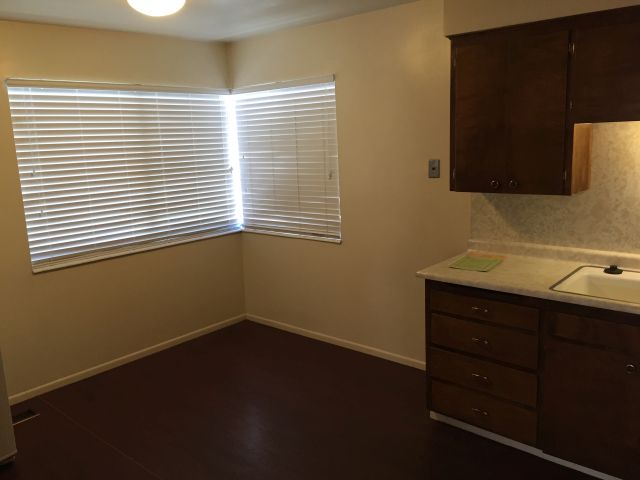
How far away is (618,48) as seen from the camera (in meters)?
2.40

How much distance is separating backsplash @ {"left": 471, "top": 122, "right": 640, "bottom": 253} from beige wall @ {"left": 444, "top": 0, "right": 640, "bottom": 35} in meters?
0.62

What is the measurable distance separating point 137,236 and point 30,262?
785 mm

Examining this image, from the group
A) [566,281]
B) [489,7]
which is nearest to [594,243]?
[566,281]

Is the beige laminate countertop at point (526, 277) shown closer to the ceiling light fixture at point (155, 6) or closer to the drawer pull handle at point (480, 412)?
the drawer pull handle at point (480, 412)

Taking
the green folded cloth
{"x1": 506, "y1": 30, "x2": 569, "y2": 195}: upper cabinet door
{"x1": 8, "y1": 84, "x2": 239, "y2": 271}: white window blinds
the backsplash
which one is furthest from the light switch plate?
{"x1": 8, "y1": 84, "x2": 239, "y2": 271}: white window blinds

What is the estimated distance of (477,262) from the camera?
3.06 m

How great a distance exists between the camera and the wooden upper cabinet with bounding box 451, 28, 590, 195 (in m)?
2.60

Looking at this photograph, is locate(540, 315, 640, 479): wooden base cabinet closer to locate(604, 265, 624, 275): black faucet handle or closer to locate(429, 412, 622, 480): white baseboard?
locate(429, 412, 622, 480): white baseboard

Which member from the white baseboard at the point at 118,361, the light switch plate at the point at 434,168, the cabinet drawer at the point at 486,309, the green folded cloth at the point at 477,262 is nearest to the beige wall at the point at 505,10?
the light switch plate at the point at 434,168

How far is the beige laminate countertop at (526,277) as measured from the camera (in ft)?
7.80

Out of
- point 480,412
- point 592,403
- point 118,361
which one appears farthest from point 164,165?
point 592,403

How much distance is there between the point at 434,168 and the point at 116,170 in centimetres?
222

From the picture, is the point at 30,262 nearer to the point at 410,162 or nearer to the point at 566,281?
the point at 410,162

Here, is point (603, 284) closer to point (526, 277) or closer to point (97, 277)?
point (526, 277)
